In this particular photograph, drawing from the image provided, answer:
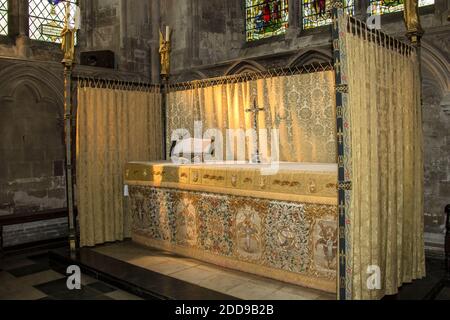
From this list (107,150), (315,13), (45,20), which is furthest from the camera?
(45,20)

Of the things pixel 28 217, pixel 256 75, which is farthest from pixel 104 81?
pixel 28 217

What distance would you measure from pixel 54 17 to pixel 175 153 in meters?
3.63

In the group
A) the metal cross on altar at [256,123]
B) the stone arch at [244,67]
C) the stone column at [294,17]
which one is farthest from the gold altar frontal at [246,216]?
the stone column at [294,17]

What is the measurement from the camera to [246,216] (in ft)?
14.4

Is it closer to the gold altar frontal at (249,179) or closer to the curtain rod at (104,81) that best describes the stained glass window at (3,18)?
the curtain rod at (104,81)

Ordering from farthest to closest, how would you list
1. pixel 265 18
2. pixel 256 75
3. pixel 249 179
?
pixel 265 18 → pixel 256 75 → pixel 249 179

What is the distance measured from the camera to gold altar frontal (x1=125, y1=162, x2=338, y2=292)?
12.5 ft

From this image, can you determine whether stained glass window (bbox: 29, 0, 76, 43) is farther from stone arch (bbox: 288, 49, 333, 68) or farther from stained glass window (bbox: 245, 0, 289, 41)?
stone arch (bbox: 288, 49, 333, 68)

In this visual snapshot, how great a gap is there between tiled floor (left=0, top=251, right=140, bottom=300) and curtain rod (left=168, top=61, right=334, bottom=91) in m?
2.98

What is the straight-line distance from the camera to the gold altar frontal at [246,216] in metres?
A: 3.80

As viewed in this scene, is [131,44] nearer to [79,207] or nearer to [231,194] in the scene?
[79,207]

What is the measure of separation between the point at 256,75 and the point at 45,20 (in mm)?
4173

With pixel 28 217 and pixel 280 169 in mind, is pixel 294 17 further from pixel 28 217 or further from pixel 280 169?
pixel 28 217

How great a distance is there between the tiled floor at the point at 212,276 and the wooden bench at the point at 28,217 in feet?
4.18
